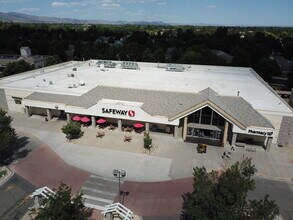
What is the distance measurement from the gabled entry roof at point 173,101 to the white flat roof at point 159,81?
2.99 meters

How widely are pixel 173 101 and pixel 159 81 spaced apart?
53.3ft

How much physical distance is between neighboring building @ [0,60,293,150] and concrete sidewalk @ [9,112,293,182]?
2755 millimetres

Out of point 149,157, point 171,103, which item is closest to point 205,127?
point 171,103

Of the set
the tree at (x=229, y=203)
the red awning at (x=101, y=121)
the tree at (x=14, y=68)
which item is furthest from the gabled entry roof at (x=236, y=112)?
the tree at (x=14, y=68)

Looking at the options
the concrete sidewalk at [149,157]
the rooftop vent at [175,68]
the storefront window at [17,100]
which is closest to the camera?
the concrete sidewalk at [149,157]

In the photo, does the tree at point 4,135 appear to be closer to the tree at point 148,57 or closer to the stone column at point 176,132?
the stone column at point 176,132

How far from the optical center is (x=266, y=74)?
89875mm

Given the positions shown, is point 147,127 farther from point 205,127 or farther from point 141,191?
point 141,191

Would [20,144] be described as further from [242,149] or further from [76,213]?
[242,149]

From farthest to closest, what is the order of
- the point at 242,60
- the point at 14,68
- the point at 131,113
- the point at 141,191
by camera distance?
the point at 242,60
the point at 14,68
the point at 131,113
the point at 141,191

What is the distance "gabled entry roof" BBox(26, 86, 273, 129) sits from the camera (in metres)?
43.3

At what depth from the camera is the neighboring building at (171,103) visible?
4466 cm

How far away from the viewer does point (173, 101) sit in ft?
164

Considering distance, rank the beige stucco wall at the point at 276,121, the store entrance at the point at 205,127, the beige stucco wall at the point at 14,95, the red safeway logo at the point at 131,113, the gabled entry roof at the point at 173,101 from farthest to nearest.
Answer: the beige stucco wall at the point at 14,95, the red safeway logo at the point at 131,113, the store entrance at the point at 205,127, the beige stucco wall at the point at 276,121, the gabled entry roof at the point at 173,101
